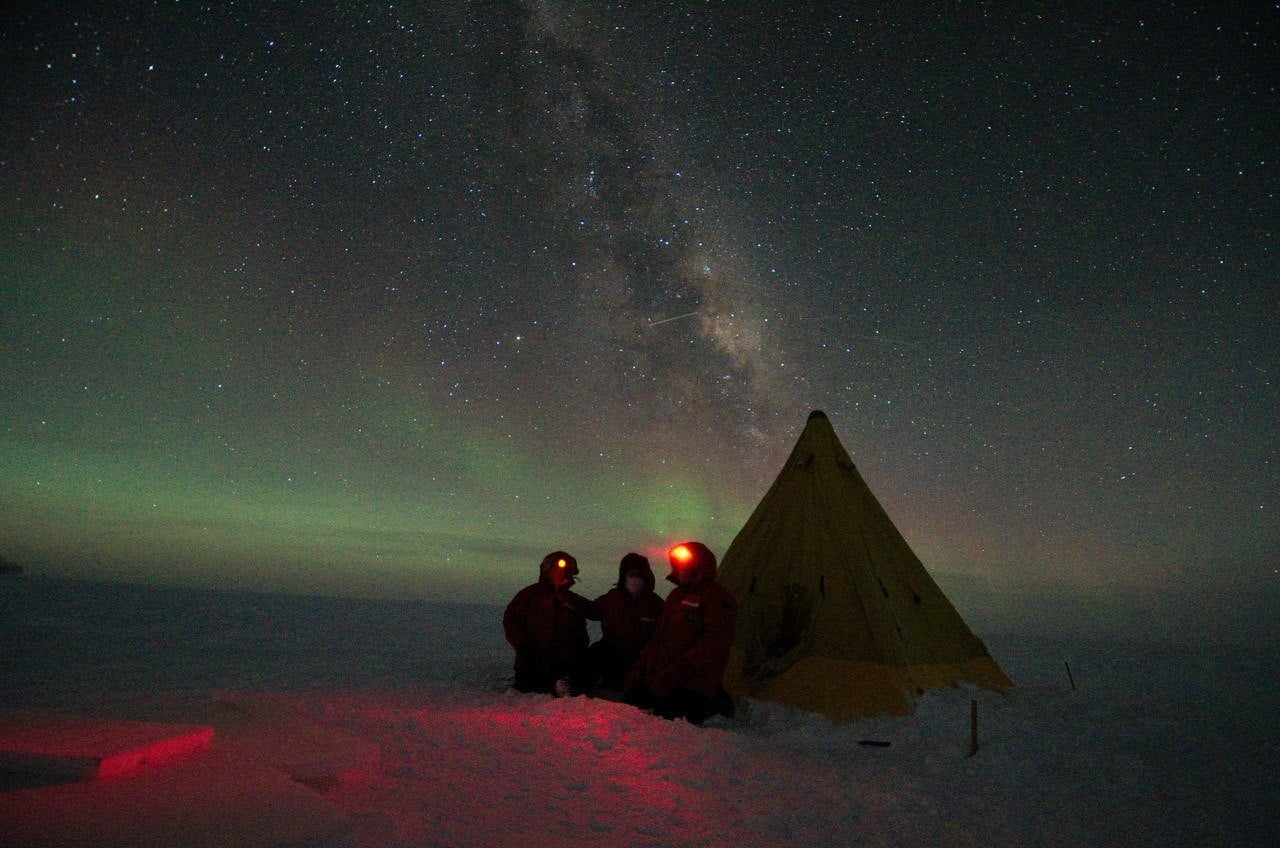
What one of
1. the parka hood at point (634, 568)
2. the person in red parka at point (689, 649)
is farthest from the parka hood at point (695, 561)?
the parka hood at point (634, 568)

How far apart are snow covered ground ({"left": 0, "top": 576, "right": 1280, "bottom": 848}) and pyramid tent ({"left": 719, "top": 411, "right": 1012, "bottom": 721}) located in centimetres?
40

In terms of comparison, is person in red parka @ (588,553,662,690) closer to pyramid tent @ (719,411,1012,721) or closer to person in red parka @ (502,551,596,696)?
person in red parka @ (502,551,596,696)

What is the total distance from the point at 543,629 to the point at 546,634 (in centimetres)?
7

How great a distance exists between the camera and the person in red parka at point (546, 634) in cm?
814

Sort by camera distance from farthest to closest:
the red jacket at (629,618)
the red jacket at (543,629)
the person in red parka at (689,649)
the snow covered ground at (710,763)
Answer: the red jacket at (629,618)
the red jacket at (543,629)
the person in red parka at (689,649)
the snow covered ground at (710,763)

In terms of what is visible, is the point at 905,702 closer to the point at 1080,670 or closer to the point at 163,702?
the point at 163,702

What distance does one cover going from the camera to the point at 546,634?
8.11 metres

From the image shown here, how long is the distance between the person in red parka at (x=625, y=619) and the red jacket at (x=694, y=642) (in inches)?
45.7

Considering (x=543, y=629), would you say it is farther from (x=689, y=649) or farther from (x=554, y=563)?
(x=689, y=649)

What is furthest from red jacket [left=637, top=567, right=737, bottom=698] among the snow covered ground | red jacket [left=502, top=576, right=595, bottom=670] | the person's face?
the person's face

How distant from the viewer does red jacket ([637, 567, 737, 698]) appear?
6.71m

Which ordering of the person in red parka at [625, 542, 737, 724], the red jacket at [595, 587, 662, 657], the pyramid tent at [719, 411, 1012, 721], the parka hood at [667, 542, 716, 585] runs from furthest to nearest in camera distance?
1. the red jacket at [595, 587, 662, 657]
2. the pyramid tent at [719, 411, 1012, 721]
3. the parka hood at [667, 542, 716, 585]
4. the person in red parka at [625, 542, 737, 724]

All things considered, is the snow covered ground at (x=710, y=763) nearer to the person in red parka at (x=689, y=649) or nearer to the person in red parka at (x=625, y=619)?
the person in red parka at (x=689, y=649)

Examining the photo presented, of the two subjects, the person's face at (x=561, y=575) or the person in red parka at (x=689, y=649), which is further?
the person's face at (x=561, y=575)
